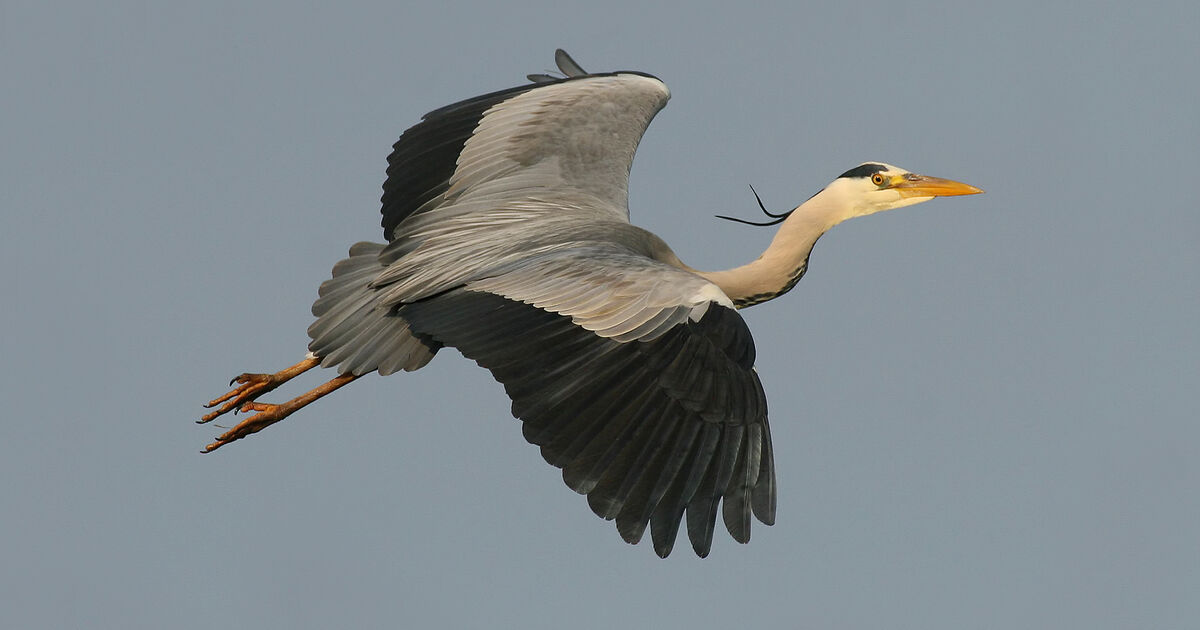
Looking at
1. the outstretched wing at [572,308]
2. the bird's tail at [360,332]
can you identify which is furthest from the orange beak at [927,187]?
the bird's tail at [360,332]

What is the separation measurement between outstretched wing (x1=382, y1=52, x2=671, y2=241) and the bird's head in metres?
1.32

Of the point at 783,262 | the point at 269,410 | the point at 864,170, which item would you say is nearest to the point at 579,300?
the point at 783,262

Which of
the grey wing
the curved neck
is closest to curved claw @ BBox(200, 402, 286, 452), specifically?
the grey wing

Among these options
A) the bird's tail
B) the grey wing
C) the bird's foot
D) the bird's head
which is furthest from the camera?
the bird's head

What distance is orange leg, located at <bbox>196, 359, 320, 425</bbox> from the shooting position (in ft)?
30.3

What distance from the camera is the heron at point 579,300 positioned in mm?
7301

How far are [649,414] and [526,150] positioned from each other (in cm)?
301

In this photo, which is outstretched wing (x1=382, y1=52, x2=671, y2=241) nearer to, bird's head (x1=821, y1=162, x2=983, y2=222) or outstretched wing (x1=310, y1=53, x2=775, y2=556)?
outstretched wing (x1=310, y1=53, x2=775, y2=556)

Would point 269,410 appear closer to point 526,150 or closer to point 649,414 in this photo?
point 526,150

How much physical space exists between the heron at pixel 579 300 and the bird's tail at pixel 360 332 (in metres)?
0.01

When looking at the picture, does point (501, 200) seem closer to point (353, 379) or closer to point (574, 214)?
point (574, 214)

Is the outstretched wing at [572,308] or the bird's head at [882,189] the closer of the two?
the outstretched wing at [572,308]

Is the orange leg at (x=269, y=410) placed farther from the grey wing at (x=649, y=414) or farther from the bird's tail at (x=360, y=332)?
the grey wing at (x=649, y=414)

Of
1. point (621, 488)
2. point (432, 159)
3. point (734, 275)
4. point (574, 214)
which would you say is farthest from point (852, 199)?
point (621, 488)
